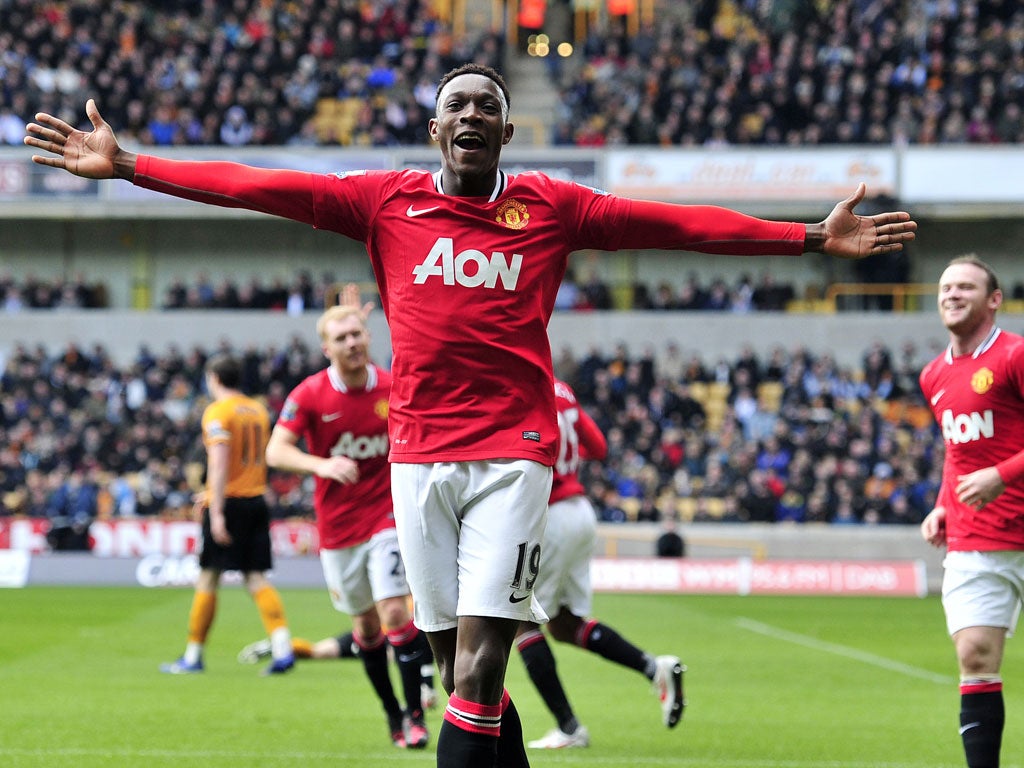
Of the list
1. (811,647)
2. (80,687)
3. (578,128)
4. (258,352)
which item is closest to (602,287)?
(578,128)

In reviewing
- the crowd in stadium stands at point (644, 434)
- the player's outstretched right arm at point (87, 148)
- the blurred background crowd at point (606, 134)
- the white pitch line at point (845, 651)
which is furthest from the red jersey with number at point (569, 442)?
the crowd in stadium stands at point (644, 434)

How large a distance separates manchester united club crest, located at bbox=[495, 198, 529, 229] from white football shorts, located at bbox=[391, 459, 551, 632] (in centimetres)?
81

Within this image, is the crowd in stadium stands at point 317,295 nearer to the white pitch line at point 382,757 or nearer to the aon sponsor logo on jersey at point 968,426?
the white pitch line at point 382,757

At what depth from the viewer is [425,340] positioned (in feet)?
16.2

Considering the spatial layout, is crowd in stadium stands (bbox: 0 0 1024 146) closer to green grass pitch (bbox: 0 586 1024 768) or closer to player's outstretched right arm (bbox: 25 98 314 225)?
green grass pitch (bbox: 0 586 1024 768)

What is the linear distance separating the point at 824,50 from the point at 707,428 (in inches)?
411

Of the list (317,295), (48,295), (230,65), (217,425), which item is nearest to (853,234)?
(217,425)

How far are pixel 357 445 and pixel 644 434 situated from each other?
794 inches

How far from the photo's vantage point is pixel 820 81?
34.2 meters

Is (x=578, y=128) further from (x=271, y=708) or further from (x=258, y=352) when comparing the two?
(x=271, y=708)

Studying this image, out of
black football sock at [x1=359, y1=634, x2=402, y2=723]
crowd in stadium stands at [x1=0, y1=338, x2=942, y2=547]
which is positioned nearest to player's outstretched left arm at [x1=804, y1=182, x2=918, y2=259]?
black football sock at [x1=359, y1=634, x2=402, y2=723]

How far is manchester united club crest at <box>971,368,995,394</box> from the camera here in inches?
261

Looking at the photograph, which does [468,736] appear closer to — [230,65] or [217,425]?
[217,425]

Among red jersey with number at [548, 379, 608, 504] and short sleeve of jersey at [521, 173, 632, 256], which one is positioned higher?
short sleeve of jersey at [521, 173, 632, 256]
